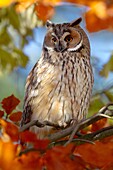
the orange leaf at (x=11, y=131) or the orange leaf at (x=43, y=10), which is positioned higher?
the orange leaf at (x=43, y=10)

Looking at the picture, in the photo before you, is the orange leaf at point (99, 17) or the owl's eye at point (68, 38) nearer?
the owl's eye at point (68, 38)

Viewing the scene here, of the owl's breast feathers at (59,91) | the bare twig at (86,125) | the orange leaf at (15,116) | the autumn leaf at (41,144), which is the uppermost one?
the owl's breast feathers at (59,91)

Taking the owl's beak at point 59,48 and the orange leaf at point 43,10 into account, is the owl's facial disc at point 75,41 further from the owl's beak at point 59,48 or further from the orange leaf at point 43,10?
the orange leaf at point 43,10

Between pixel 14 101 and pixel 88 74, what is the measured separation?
91 cm

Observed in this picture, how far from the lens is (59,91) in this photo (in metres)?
2.56

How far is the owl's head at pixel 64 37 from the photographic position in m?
2.69

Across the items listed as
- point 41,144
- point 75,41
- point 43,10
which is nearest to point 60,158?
point 41,144

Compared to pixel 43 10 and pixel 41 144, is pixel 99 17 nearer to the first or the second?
pixel 43 10

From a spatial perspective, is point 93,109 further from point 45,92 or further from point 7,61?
point 7,61

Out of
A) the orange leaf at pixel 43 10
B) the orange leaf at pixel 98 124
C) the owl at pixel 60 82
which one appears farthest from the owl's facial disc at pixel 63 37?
the orange leaf at pixel 98 124

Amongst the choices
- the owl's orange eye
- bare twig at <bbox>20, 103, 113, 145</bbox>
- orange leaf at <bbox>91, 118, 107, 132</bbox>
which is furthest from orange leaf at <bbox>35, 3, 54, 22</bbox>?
bare twig at <bbox>20, 103, 113, 145</bbox>

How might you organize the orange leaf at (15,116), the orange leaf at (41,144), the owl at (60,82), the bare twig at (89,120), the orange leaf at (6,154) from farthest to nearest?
1. the owl at (60,82)
2. the orange leaf at (15,116)
3. the bare twig at (89,120)
4. the orange leaf at (41,144)
5. the orange leaf at (6,154)

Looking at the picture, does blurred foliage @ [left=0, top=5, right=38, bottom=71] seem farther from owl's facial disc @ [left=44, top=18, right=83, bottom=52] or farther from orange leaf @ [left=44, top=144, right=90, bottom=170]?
orange leaf @ [left=44, top=144, right=90, bottom=170]

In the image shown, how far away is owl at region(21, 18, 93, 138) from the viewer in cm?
258
